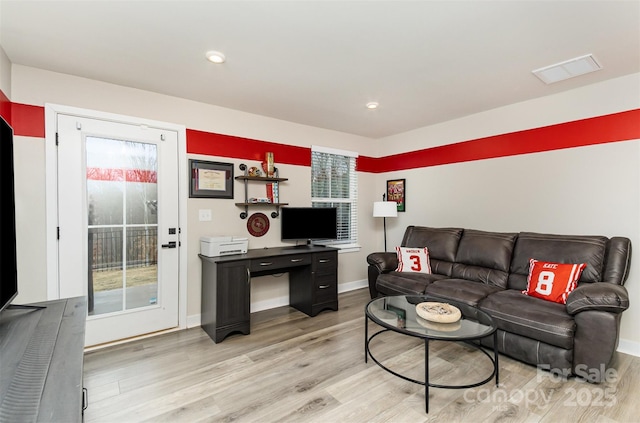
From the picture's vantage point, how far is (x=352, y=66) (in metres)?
2.50

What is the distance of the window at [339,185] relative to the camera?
14.3 ft

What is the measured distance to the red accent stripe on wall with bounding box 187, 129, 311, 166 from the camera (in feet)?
10.7

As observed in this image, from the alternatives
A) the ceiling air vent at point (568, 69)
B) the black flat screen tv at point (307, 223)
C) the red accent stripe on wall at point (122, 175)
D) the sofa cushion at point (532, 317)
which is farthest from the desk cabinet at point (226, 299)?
the ceiling air vent at point (568, 69)

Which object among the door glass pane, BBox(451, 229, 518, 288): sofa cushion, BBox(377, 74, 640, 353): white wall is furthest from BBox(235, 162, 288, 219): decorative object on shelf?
BBox(451, 229, 518, 288): sofa cushion

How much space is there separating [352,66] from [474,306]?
2326 millimetres

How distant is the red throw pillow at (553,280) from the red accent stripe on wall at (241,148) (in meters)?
2.87

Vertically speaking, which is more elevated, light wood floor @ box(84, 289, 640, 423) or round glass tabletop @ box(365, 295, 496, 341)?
round glass tabletop @ box(365, 295, 496, 341)

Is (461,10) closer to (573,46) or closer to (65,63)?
(573,46)

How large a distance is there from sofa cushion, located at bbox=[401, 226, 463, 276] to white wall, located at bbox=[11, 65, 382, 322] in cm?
105

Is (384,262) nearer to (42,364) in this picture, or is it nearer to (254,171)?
(254,171)

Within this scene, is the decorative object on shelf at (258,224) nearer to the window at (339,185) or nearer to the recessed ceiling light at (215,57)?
the window at (339,185)

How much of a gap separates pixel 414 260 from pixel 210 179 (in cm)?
258

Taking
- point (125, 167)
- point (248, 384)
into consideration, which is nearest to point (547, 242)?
point (248, 384)

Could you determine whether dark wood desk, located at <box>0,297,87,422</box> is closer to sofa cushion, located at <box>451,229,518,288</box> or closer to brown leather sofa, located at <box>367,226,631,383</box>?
brown leather sofa, located at <box>367,226,631,383</box>
